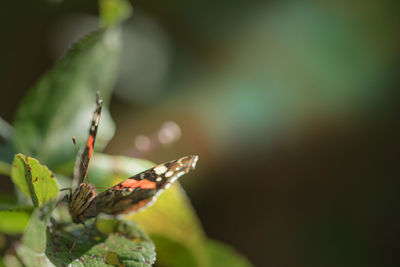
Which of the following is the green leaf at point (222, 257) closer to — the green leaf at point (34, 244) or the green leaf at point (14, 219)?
the green leaf at point (14, 219)

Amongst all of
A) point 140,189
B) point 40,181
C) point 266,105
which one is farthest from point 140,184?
point 266,105

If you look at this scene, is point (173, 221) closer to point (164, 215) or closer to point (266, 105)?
point (164, 215)

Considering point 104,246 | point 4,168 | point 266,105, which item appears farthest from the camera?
point 266,105

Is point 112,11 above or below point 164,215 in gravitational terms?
above

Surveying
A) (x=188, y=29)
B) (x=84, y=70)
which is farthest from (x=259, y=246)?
(x=84, y=70)

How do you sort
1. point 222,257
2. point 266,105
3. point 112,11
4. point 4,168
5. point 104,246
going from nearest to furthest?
point 104,246 → point 4,168 → point 112,11 → point 222,257 → point 266,105

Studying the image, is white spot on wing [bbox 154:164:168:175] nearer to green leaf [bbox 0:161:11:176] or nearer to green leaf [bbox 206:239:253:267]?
green leaf [bbox 0:161:11:176]

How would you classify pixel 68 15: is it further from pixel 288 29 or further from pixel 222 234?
pixel 222 234
